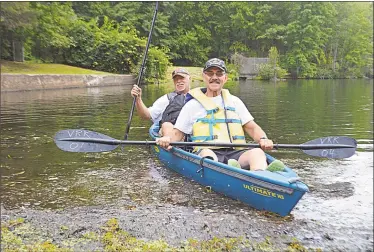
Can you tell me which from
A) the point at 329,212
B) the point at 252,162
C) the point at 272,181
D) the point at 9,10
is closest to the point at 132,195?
the point at 252,162

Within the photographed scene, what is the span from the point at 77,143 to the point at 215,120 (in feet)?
5.99

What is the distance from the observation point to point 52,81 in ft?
77.2

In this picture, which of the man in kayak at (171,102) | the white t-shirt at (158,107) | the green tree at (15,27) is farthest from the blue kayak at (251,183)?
the green tree at (15,27)

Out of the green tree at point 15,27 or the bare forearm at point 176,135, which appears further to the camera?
the green tree at point 15,27

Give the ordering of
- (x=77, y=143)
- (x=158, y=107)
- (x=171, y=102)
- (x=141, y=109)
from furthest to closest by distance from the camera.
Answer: (x=158, y=107) < (x=141, y=109) < (x=171, y=102) < (x=77, y=143)

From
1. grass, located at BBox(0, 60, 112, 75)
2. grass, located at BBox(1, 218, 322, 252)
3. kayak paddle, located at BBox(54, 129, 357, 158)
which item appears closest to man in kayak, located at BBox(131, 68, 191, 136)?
kayak paddle, located at BBox(54, 129, 357, 158)

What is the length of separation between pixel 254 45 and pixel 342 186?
44.2 m

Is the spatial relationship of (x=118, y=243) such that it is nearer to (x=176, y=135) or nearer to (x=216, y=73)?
(x=176, y=135)

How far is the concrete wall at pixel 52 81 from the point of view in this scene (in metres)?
21.1

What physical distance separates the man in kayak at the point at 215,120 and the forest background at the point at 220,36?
26.1 m

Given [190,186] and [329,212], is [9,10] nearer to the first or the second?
[190,186]

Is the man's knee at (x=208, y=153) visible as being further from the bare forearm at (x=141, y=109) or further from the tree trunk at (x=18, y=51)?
the tree trunk at (x=18, y=51)

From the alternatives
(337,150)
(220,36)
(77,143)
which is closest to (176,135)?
(77,143)

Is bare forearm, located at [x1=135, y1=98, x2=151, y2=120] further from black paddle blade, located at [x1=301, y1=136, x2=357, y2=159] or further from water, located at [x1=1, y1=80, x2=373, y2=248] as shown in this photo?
black paddle blade, located at [x1=301, y1=136, x2=357, y2=159]
